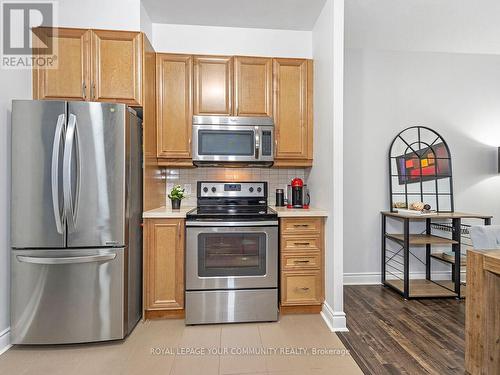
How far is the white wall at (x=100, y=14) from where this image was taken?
2.37 metres

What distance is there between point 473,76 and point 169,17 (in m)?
3.73

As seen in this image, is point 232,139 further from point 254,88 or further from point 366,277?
point 366,277

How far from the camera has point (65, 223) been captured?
197cm

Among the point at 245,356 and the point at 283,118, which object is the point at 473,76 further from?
the point at 245,356

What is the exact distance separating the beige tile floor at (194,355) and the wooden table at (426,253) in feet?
4.06

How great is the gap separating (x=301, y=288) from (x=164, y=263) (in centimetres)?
126

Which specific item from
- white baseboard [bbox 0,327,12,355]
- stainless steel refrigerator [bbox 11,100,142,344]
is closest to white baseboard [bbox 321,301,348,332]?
stainless steel refrigerator [bbox 11,100,142,344]

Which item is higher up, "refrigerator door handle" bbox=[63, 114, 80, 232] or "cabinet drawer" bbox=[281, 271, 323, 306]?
"refrigerator door handle" bbox=[63, 114, 80, 232]

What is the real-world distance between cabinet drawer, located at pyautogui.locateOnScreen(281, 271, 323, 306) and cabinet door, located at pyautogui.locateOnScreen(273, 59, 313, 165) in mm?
1178

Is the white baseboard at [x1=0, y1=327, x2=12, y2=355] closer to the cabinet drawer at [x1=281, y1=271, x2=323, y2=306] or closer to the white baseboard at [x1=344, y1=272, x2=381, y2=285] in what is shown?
the cabinet drawer at [x1=281, y1=271, x2=323, y2=306]

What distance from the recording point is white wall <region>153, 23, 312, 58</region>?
2816mm

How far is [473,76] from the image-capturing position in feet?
11.2

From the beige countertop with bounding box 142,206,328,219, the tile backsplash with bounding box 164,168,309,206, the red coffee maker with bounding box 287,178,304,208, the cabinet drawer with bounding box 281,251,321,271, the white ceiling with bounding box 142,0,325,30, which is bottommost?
the cabinet drawer with bounding box 281,251,321,271

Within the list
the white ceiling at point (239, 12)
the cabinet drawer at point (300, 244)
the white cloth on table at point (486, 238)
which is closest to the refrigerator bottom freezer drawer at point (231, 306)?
the cabinet drawer at point (300, 244)
